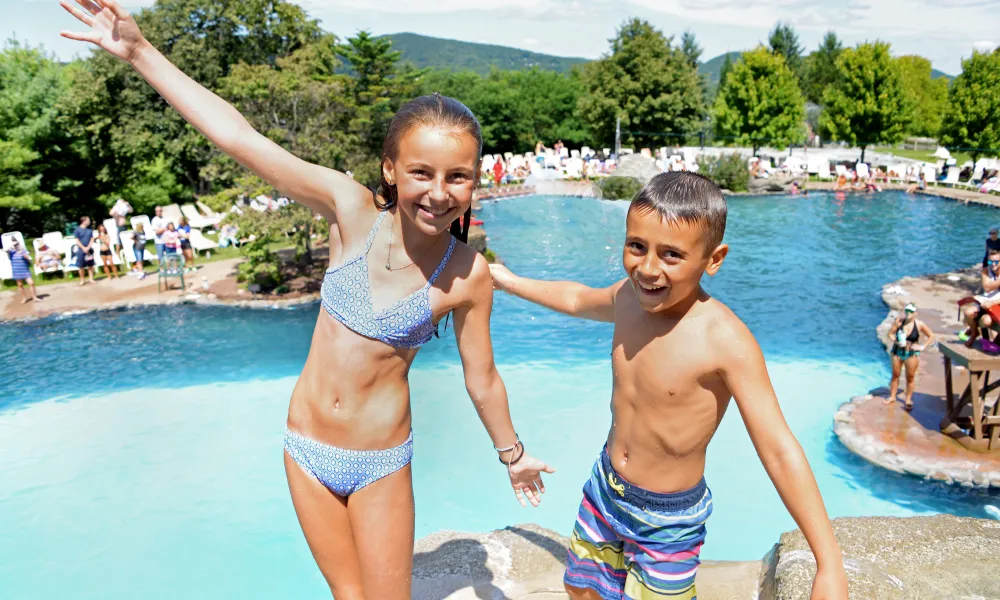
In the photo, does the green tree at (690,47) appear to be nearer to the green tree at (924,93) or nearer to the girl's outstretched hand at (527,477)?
the green tree at (924,93)

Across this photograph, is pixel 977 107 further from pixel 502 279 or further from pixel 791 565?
pixel 502 279

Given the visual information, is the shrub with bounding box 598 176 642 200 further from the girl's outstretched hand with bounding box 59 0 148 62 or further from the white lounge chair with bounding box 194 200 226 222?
the girl's outstretched hand with bounding box 59 0 148 62

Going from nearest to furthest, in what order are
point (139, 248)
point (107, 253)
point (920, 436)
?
point (920, 436)
point (107, 253)
point (139, 248)

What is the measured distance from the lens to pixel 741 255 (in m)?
17.8

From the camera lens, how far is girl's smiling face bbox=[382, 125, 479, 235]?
7.32 ft

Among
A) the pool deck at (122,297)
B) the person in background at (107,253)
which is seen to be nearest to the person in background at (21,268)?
the pool deck at (122,297)

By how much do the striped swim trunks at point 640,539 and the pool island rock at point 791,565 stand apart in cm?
93

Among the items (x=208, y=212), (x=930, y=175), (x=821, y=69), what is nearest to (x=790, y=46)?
(x=821, y=69)

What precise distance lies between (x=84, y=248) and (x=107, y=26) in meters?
13.5

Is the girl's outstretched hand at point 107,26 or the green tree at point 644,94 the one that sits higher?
the green tree at point 644,94

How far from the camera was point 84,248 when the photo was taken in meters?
14.1

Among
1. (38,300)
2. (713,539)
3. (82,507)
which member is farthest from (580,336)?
(38,300)

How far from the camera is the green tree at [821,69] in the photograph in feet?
211

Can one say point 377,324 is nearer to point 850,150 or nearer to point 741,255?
point 741,255
